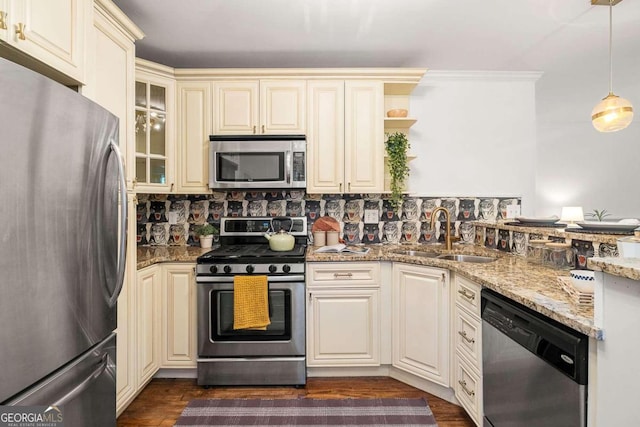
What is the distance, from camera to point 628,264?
0.90 meters

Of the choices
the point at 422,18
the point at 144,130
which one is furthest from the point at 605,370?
the point at 144,130

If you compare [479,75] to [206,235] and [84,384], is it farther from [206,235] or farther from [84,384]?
[84,384]

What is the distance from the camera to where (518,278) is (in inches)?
64.9

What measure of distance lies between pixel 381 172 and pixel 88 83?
204cm

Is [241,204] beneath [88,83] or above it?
beneath

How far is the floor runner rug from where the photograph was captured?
1.98m

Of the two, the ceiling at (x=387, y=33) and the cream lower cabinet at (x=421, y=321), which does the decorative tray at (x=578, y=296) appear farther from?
the ceiling at (x=387, y=33)

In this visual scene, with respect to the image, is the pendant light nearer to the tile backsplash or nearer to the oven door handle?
the tile backsplash

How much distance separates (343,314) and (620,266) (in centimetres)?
180

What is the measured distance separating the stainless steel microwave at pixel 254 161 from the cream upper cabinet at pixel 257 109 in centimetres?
10

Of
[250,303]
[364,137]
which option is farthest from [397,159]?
[250,303]

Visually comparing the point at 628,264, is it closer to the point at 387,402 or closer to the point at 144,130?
the point at 387,402

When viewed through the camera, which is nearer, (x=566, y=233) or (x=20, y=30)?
(x=20, y=30)

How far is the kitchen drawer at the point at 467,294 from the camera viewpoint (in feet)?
5.86
